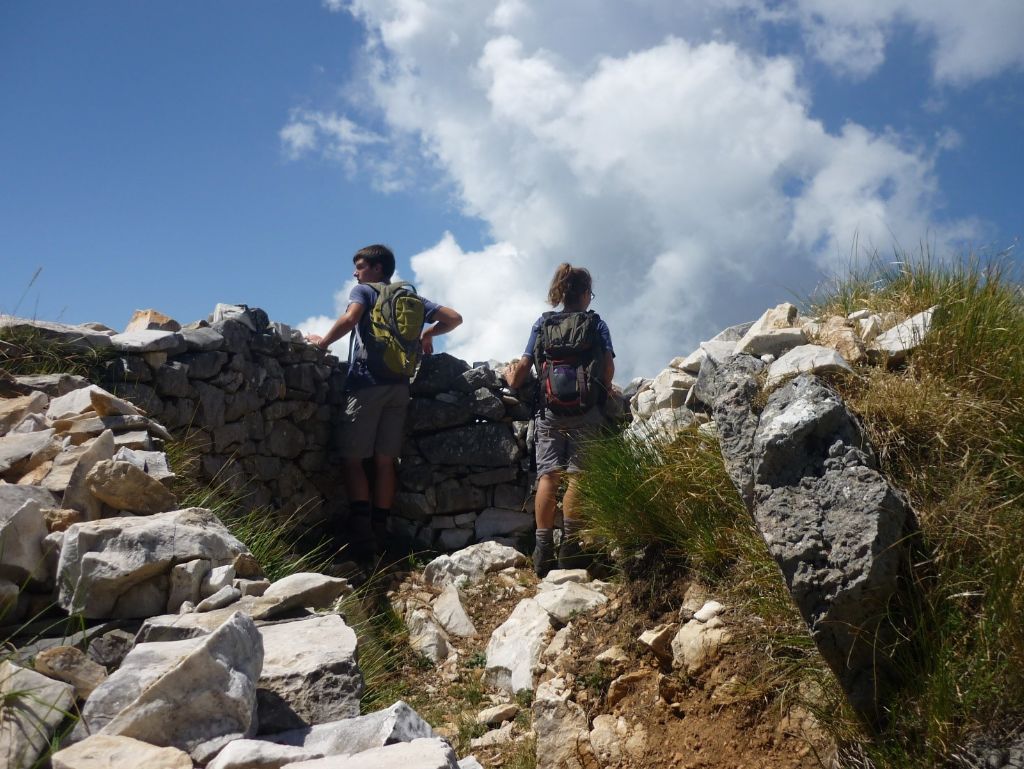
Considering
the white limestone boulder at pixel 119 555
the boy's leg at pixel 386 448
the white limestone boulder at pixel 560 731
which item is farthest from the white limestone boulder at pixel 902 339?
the boy's leg at pixel 386 448

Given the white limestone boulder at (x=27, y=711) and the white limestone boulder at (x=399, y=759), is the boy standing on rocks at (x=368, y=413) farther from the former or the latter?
the white limestone boulder at (x=399, y=759)

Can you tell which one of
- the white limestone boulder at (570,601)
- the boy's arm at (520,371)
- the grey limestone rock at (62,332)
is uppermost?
the boy's arm at (520,371)

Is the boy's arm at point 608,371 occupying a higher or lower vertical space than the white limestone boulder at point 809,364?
higher

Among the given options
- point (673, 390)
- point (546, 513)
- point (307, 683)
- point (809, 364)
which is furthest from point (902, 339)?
point (307, 683)

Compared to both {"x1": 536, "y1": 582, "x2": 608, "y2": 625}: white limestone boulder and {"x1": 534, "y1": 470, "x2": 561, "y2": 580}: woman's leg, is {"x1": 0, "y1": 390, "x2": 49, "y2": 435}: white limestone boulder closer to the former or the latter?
{"x1": 536, "y1": 582, "x2": 608, "y2": 625}: white limestone boulder

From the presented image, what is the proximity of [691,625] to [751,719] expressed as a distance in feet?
1.97

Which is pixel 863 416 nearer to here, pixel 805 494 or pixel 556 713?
pixel 805 494

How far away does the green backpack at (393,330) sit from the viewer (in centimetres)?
654

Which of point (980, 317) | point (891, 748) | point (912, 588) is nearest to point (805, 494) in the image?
point (912, 588)

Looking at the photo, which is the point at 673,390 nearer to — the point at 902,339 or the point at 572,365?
the point at 572,365

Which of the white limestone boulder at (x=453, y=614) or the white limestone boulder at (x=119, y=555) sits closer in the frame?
the white limestone boulder at (x=119, y=555)

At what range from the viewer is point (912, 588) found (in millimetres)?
3137

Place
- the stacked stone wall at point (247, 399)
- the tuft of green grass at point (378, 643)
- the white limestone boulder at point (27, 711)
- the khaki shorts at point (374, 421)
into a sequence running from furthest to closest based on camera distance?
1. the khaki shorts at point (374, 421)
2. the stacked stone wall at point (247, 399)
3. the tuft of green grass at point (378, 643)
4. the white limestone boulder at point (27, 711)

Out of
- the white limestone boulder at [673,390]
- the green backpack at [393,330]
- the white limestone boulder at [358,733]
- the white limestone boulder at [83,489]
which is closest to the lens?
the white limestone boulder at [358,733]
